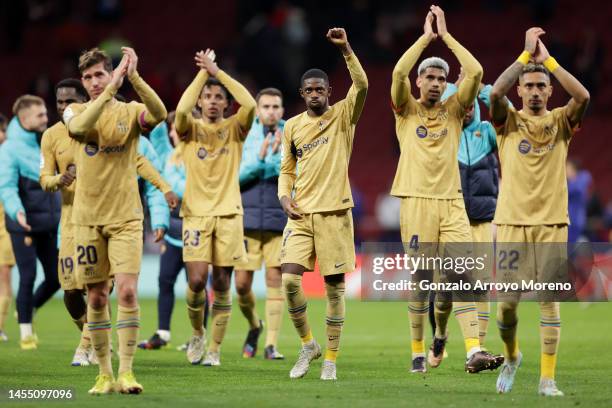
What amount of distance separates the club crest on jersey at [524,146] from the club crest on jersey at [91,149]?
3343 millimetres

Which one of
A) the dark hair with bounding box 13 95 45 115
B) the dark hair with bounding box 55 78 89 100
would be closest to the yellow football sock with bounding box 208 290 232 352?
the dark hair with bounding box 55 78 89 100

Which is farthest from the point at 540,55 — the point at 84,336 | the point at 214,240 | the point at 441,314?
the point at 84,336

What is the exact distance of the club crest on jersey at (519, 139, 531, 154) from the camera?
9602 millimetres

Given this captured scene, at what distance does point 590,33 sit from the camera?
2694cm

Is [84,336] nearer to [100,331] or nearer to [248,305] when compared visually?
[248,305]

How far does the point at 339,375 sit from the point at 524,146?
282 centimetres

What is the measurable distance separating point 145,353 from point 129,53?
4808mm

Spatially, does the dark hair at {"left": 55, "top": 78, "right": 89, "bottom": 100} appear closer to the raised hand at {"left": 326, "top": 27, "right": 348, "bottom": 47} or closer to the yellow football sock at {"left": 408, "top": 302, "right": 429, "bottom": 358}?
the raised hand at {"left": 326, "top": 27, "right": 348, "bottom": 47}

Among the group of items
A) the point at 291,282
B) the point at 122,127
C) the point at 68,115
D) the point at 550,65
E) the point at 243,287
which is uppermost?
the point at 550,65

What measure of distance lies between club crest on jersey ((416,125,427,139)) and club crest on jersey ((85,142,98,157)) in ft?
9.70

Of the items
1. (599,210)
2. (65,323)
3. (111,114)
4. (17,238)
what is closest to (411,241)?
(111,114)

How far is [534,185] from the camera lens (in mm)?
9562

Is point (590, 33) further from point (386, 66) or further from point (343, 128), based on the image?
point (343, 128)

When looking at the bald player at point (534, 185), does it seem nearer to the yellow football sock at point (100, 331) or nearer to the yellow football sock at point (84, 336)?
the yellow football sock at point (100, 331)
